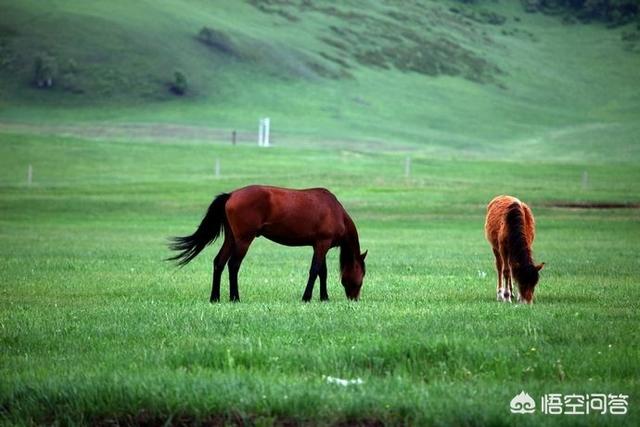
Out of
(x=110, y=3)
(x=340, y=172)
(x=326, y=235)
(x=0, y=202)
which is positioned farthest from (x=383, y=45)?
(x=326, y=235)

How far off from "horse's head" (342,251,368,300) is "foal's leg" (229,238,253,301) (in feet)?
5.58

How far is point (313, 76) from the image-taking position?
153 meters

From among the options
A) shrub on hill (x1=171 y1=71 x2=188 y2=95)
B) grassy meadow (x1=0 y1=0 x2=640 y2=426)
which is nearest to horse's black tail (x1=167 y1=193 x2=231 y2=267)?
grassy meadow (x1=0 y1=0 x2=640 y2=426)

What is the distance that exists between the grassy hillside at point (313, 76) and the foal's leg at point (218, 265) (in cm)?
9408

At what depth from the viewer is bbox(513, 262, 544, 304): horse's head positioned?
14.8 m

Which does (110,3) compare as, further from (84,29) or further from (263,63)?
(263,63)

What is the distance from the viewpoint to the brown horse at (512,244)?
14828 mm

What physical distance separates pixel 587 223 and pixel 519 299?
84.9 feet

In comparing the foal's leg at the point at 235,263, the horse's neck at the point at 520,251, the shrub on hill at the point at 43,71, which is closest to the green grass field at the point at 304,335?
the foal's leg at the point at 235,263

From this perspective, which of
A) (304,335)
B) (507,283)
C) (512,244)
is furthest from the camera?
(507,283)

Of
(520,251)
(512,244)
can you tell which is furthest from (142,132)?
(520,251)

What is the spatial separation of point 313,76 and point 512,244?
13908 centimetres

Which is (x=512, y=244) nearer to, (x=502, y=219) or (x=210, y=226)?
(x=502, y=219)

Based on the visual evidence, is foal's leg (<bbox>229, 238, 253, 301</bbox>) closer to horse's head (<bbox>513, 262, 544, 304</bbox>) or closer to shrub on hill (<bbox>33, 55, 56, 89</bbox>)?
horse's head (<bbox>513, 262, 544, 304</bbox>)
